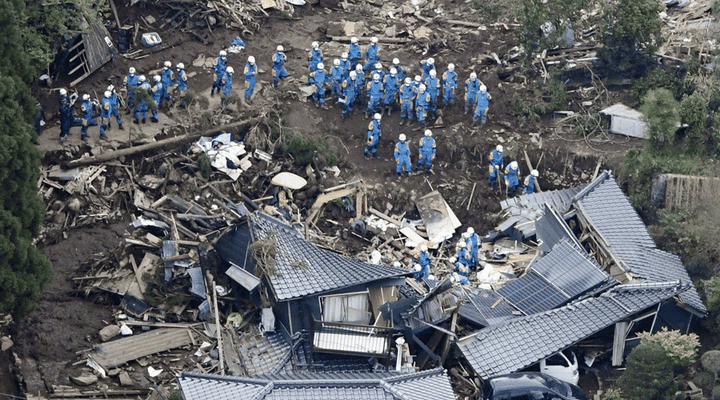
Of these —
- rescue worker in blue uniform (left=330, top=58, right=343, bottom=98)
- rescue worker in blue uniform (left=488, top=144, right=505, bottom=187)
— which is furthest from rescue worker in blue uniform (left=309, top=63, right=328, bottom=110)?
rescue worker in blue uniform (left=488, top=144, right=505, bottom=187)

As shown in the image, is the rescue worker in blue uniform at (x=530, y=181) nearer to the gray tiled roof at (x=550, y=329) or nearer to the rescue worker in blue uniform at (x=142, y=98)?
the gray tiled roof at (x=550, y=329)

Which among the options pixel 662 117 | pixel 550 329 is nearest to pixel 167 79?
pixel 662 117

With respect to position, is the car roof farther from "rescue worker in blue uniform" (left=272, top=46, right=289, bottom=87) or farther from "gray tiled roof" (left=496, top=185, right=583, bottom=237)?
"rescue worker in blue uniform" (left=272, top=46, right=289, bottom=87)

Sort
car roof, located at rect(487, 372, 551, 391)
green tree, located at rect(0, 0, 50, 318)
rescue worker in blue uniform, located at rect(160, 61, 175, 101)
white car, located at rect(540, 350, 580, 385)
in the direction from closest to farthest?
green tree, located at rect(0, 0, 50, 318) < car roof, located at rect(487, 372, 551, 391) < white car, located at rect(540, 350, 580, 385) < rescue worker in blue uniform, located at rect(160, 61, 175, 101)

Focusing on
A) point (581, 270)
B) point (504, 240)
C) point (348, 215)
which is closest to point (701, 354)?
point (581, 270)

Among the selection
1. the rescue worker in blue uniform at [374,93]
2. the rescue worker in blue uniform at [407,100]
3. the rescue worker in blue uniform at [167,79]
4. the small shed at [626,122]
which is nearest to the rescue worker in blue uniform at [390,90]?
the rescue worker in blue uniform at [374,93]

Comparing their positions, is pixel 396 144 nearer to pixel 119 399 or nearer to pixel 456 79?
pixel 456 79
